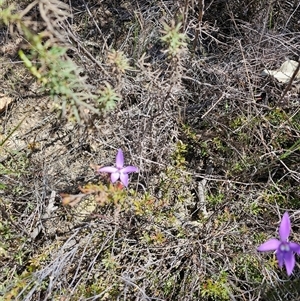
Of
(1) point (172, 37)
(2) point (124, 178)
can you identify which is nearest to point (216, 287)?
(2) point (124, 178)

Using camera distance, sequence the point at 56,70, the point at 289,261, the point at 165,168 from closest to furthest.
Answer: the point at 56,70
the point at 289,261
the point at 165,168

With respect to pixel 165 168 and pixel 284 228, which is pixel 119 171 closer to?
pixel 165 168

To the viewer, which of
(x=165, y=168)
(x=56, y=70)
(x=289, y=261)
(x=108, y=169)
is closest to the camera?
(x=56, y=70)

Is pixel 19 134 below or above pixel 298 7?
below

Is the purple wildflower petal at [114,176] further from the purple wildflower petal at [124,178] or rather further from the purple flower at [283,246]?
the purple flower at [283,246]

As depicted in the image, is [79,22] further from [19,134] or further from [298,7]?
[298,7]

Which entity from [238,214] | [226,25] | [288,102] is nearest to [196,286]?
[238,214]

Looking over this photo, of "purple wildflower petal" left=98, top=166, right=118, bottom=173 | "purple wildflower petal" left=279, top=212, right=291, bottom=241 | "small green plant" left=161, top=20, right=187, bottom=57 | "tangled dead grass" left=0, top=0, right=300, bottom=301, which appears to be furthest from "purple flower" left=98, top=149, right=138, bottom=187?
"purple wildflower petal" left=279, top=212, right=291, bottom=241

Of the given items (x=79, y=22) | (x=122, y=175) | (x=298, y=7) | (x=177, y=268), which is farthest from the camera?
(x=79, y=22)

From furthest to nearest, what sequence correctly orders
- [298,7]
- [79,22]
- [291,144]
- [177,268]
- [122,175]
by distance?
[79,22]
[298,7]
[291,144]
[177,268]
[122,175]
